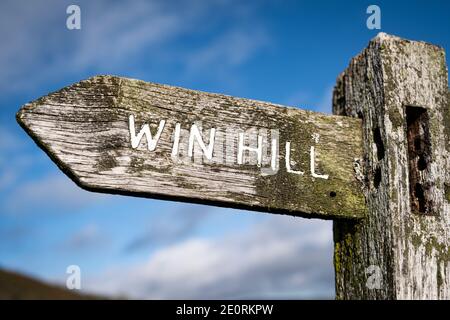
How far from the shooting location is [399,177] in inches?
87.4

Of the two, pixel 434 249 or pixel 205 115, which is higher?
pixel 205 115

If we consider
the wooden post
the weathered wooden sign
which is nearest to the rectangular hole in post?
the wooden post

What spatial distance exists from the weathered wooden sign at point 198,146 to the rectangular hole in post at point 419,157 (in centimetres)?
25

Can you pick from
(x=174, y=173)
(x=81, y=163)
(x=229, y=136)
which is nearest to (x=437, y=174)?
(x=229, y=136)

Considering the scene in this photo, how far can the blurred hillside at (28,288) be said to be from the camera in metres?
9.01

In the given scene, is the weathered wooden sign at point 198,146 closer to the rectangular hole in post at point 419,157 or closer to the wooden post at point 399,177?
the wooden post at point 399,177

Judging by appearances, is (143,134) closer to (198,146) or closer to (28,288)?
(198,146)

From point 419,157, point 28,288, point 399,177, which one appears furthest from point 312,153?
point 28,288

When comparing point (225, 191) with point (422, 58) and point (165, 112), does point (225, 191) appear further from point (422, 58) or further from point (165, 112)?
point (422, 58)

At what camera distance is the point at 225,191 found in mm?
2090

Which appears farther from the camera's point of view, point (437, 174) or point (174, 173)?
point (437, 174)

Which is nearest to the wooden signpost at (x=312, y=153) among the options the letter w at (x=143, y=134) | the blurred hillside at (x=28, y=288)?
the letter w at (x=143, y=134)

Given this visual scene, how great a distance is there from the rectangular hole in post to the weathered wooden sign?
0.81ft
